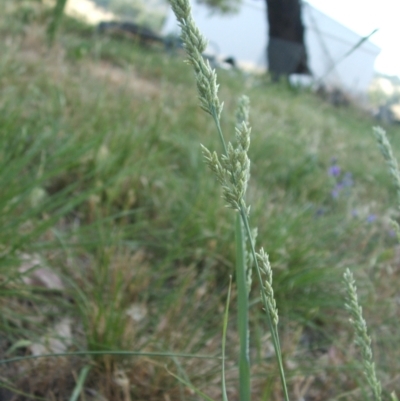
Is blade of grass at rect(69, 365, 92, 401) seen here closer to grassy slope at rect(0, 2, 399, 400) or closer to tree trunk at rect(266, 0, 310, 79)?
grassy slope at rect(0, 2, 399, 400)

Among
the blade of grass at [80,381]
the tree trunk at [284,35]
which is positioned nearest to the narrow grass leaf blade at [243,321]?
the blade of grass at [80,381]

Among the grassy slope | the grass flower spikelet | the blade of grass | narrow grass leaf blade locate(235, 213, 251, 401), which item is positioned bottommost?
the grassy slope

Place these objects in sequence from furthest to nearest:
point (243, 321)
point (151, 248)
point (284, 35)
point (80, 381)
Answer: point (284, 35), point (151, 248), point (80, 381), point (243, 321)

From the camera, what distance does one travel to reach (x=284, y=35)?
1104 centimetres

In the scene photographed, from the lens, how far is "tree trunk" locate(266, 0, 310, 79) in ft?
35.7

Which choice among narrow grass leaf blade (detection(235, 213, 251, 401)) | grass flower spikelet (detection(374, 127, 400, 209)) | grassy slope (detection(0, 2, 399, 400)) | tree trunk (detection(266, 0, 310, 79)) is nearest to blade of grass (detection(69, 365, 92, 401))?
grassy slope (detection(0, 2, 399, 400))

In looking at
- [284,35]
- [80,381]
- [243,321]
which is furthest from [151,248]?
[284,35]

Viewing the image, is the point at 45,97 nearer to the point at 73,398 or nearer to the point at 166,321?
the point at 166,321

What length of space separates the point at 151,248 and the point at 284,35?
10.0 m

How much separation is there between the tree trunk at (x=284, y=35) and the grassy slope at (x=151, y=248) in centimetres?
819

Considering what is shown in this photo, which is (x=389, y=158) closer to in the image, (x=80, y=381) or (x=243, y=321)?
(x=243, y=321)

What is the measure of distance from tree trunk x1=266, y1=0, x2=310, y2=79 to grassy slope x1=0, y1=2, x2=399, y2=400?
8.19 m

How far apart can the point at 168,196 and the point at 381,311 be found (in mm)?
901

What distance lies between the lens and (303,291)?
1.74 m
